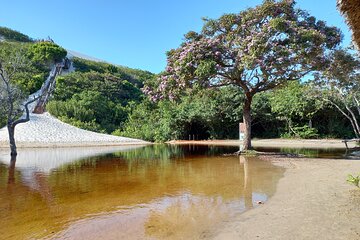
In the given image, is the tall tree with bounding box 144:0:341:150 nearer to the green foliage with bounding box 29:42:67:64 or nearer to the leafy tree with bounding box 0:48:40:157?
the leafy tree with bounding box 0:48:40:157

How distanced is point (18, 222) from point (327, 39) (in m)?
12.1

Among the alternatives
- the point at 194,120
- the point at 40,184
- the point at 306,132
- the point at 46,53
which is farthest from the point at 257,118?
the point at 46,53

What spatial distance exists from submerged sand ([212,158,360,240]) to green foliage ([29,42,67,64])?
49288mm

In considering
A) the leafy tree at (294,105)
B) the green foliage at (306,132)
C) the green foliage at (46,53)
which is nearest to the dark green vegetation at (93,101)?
the green foliage at (46,53)

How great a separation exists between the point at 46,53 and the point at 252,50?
4669cm

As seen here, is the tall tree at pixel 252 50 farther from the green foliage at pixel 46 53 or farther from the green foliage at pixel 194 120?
the green foliage at pixel 46 53

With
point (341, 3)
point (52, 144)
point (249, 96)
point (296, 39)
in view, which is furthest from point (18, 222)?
point (52, 144)

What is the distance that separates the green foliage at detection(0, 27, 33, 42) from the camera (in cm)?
6544

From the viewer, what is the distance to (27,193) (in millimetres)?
6426

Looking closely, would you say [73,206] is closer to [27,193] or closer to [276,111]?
[27,193]

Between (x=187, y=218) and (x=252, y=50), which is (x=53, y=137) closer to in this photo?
(x=252, y=50)

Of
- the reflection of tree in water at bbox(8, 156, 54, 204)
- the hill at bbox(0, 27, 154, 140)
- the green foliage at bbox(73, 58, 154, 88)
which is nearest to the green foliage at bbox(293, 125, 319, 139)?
the hill at bbox(0, 27, 154, 140)

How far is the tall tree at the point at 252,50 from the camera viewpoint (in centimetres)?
1110

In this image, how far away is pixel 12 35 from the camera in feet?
217
